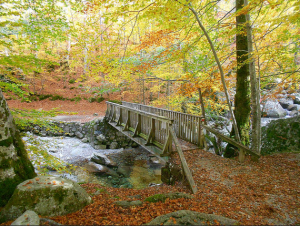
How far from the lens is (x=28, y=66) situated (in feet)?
13.3

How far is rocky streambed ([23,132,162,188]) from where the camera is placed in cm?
724

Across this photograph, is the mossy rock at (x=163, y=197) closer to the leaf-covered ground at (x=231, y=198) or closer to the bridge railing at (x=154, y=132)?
the leaf-covered ground at (x=231, y=198)

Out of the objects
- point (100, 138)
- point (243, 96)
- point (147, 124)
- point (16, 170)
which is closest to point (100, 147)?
point (100, 138)

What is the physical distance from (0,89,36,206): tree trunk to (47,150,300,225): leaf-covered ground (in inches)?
39.7

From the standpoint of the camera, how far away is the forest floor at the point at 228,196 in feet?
8.47

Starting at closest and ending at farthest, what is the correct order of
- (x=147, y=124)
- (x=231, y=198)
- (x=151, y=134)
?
(x=231, y=198) < (x=151, y=134) < (x=147, y=124)

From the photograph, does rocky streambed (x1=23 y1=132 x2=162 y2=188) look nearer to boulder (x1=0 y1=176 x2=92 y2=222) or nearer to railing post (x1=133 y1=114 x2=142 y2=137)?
railing post (x1=133 y1=114 x2=142 y2=137)

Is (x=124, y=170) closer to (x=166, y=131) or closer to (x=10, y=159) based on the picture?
(x=166, y=131)

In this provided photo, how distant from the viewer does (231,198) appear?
3.35m

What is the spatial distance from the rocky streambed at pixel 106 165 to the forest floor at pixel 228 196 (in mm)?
3037

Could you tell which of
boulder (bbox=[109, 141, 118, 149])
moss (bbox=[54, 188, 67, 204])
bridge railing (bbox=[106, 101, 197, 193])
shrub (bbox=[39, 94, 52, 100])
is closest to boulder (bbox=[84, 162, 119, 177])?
bridge railing (bbox=[106, 101, 197, 193])

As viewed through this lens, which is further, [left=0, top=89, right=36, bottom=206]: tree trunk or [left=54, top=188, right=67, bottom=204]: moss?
[left=0, top=89, right=36, bottom=206]: tree trunk

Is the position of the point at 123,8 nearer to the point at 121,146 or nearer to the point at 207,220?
the point at 207,220

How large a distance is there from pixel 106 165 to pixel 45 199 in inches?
255
